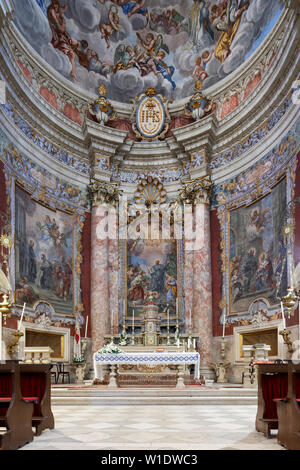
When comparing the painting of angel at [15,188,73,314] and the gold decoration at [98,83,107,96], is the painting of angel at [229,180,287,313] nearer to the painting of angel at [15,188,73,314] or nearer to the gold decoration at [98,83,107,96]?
the painting of angel at [15,188,73,314]

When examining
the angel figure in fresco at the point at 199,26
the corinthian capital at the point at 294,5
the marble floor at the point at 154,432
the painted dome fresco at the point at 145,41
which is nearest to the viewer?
the marble floor at the point at 154,432

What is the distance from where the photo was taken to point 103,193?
17.9 metres

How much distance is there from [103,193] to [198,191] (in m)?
3.62

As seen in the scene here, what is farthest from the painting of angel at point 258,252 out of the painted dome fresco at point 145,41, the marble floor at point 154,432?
the marble floor at point 154,432

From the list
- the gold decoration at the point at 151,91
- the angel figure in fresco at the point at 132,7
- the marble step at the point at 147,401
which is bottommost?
the marble step at the point at 147,401

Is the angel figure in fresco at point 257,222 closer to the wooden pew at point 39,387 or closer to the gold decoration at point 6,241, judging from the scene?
the gold decoration at point 6,241

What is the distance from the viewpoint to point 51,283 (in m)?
15.7

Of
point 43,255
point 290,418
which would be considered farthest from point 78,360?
point 290,418

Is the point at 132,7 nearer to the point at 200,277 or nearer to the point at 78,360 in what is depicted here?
the point at 200,277

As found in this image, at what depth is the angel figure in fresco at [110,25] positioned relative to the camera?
18.5 metres

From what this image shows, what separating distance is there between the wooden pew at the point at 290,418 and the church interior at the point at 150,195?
201 inches

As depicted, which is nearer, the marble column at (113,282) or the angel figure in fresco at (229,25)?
the angel figure in fresco at (229,25)

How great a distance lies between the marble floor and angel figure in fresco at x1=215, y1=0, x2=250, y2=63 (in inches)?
543

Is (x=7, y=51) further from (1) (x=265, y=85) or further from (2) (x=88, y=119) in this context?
(1) (x=265, y=85)
